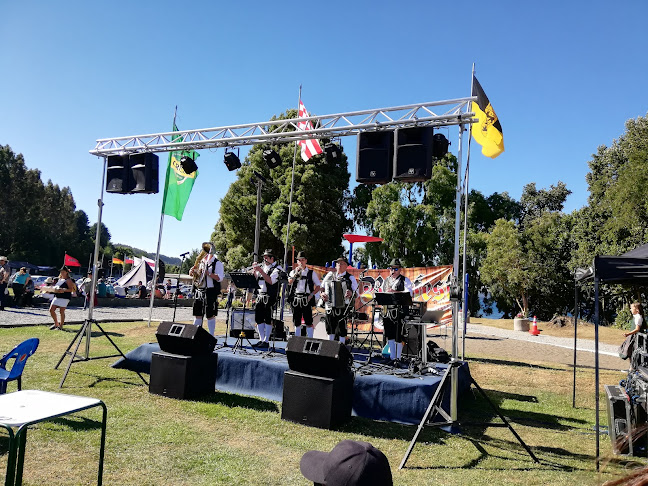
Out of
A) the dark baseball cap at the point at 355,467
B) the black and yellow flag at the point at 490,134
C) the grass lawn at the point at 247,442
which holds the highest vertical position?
the black and yellow flag at the point at 490,134

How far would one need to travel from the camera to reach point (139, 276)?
1177 inches

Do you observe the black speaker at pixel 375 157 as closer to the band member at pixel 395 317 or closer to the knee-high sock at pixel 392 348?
the band member at pixel 395 317

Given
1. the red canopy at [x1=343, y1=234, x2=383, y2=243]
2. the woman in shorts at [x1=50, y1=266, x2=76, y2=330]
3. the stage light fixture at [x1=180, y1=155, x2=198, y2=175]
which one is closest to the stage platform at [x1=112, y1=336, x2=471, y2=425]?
the stage light fixture at [x1=180, y1=155, x2=198, y2=175]

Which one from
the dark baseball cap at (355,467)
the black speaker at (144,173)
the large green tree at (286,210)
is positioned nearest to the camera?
the dark baseball cap at (355,467)

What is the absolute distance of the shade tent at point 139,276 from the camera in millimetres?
29750

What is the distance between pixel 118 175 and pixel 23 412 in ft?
24.1

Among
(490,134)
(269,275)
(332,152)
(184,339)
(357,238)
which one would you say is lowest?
(184,339)

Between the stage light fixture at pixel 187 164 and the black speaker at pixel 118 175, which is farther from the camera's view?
the stage light fixture at pixel 187 164

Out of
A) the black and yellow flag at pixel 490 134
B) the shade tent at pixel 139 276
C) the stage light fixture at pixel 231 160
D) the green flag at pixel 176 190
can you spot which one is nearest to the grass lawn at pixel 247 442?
Answer: the stage light fixture at pixel 231 160

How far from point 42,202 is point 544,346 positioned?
57.4 m

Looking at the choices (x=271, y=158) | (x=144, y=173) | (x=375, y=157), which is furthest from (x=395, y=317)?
(x=144, y=173)

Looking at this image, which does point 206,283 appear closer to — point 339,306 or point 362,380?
point 339,306

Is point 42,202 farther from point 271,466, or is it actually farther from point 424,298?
point 271,466

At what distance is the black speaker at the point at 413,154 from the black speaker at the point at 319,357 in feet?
9.86
